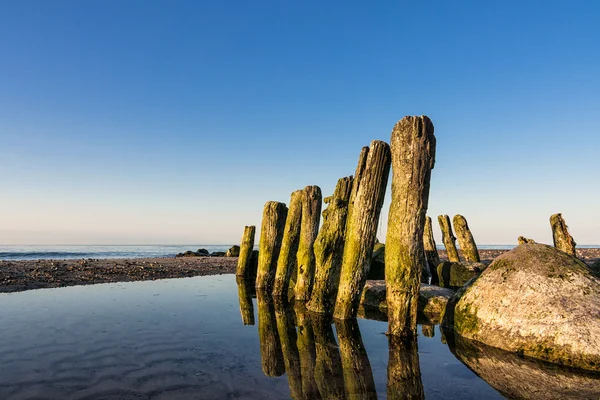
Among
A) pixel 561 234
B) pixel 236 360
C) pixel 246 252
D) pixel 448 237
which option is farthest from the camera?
pixel 448 237

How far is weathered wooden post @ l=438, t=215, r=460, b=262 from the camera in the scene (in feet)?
63.7

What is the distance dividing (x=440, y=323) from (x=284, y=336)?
3.46 meters

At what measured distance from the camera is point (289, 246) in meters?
11.7

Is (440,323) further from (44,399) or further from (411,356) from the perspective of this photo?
(44,399)

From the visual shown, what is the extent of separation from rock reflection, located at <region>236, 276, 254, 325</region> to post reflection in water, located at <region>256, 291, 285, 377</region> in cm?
22

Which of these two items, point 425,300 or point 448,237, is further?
point 448,237

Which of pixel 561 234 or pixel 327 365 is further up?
pixel 561 234

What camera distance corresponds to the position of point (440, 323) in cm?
763

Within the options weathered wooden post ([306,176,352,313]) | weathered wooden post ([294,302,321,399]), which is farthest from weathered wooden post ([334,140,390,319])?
weathered wooden post ([306,176,352,313])

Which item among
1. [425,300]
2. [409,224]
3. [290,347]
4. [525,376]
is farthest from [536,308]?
[290,347]

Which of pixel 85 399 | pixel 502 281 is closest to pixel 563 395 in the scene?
pixel 502 281

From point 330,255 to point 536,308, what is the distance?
14.7ft

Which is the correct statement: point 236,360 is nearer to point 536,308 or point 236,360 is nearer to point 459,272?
point 536,308

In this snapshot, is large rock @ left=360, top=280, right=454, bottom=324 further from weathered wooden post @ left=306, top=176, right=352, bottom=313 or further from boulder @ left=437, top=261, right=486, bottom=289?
boulder @ left=437, top=261, right=486, bottom=289
